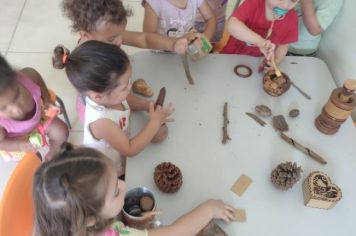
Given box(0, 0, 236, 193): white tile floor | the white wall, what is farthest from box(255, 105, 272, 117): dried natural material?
box(0, 0, 236, 193): white tile floor

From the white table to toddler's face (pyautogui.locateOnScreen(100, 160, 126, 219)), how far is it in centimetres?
10

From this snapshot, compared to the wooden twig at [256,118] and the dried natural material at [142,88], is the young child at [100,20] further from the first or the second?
the wooden twig at [256,118]

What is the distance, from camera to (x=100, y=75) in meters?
0.82

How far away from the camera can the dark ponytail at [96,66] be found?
2.69 ft

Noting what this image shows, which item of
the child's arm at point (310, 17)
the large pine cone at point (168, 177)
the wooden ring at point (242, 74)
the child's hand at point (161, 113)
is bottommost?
the large pine cone at point (168, 177)

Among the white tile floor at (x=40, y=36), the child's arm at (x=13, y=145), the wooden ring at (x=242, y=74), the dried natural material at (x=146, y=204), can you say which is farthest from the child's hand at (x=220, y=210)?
the white tile floor at (x=40, y=36)

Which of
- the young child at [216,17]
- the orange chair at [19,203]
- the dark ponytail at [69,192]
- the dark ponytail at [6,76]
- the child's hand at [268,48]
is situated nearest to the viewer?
the dark ponytail at [69,192]

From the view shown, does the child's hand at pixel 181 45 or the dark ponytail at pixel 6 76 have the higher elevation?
the child's hand at pixel 181 45

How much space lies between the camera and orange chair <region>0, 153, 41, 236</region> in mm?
708

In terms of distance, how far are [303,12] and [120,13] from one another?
0.63 meters

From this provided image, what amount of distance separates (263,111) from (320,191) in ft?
0.89

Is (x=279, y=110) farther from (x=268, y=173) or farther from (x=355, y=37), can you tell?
(x=355, y=37)

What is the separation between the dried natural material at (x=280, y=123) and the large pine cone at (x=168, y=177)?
318 mm

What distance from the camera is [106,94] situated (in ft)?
2.83
